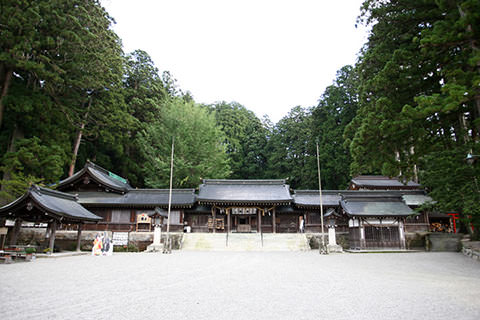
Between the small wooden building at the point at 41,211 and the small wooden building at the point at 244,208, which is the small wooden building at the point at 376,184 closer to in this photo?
the small wooden building at the point at 244,208

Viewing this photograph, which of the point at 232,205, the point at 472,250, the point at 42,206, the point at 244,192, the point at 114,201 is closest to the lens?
the point at 472,250

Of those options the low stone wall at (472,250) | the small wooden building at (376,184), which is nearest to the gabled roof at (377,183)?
the small wooden building at (376,184)

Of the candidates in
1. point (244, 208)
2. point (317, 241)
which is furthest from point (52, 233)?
point (317, 241)

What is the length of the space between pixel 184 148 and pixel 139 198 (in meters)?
6.85

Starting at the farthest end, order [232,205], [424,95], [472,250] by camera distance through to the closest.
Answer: [232,205] → [472,250] → [424,95]

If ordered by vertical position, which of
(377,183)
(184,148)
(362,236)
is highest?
(184,148)

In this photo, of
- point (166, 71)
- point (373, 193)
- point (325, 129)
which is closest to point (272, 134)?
point (325, 129)

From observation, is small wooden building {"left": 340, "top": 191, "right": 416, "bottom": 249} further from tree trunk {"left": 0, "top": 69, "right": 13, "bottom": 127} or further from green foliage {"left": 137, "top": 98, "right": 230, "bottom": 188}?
tree trunk {"left": 0, "top": 69, "right": 13, "bottom": 127}

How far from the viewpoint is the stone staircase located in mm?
18109

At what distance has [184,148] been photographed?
2783 centimetres

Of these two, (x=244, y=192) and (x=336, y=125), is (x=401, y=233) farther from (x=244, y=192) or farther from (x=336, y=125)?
(x=336, y=125)

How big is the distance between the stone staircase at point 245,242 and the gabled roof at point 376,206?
383cm

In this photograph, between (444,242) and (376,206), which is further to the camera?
(376,206)

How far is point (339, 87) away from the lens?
3353cm
